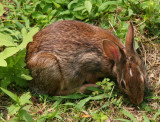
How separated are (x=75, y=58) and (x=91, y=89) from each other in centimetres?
62

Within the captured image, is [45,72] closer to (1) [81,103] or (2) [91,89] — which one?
(1) [81,103]

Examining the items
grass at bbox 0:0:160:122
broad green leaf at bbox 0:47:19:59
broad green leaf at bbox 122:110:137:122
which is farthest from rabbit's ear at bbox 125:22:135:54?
broad green leaf at bbox 0:47:19:59

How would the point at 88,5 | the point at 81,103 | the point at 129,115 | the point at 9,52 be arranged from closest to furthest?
1. the point at 129,115
2. the point at 9,52
3. the point at 81,103
4. the point at 88,5

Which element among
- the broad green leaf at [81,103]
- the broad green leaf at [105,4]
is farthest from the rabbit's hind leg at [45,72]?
the broad green leaf at [105,4]

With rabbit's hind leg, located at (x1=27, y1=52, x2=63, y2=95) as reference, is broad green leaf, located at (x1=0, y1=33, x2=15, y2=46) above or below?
above

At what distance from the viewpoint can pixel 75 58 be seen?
5492 mm

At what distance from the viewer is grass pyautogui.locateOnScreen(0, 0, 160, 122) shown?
512 centimetres

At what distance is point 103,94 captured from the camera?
5.43 meters

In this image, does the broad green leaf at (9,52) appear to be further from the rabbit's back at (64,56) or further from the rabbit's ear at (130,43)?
the rabbit's ear at (130,43)

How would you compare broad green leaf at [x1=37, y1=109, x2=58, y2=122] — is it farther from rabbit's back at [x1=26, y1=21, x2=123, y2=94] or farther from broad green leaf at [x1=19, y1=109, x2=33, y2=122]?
rabbit's back at [x1=26, y1=21, x2=123, y2=94]

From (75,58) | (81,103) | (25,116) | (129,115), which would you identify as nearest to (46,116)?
(25,116)

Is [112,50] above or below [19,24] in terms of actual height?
below

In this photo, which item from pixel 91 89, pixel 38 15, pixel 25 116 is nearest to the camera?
pixel 25 116

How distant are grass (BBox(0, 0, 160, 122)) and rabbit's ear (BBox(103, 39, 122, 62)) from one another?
1.44ft
